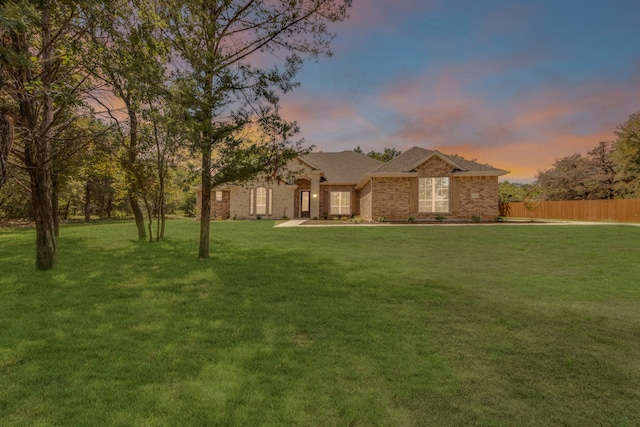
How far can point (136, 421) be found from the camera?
2.37m

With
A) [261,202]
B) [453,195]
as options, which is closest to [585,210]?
[453,195]

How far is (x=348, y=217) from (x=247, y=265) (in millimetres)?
20382

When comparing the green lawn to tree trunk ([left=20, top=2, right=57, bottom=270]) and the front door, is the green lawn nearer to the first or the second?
tree trunk ([left=20, top=2, right=57, bottom=270])

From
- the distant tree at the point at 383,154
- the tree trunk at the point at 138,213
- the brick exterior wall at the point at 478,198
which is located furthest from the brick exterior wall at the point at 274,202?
the distant tree at the point at 383,154

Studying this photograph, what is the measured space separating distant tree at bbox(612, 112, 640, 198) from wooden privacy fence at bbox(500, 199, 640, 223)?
9702 millimetres

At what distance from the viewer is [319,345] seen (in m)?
3.80

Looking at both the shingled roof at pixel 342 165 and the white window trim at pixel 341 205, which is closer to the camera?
the white window trim at pixel 341 205

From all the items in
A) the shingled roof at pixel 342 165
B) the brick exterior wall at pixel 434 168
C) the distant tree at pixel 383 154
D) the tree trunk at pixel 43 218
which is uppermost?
the distant tree at pixel 383 154

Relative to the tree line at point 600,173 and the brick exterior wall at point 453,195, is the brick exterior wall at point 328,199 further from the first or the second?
the tree line at point 600,173

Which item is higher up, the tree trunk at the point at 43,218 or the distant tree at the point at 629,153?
the distant tree at the point at 629,153

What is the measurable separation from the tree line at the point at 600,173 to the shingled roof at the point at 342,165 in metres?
16.8

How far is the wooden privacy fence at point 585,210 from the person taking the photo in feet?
79.1

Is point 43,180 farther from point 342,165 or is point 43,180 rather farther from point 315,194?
point 342,165

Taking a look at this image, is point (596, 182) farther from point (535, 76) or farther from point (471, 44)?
point (471, 44)
